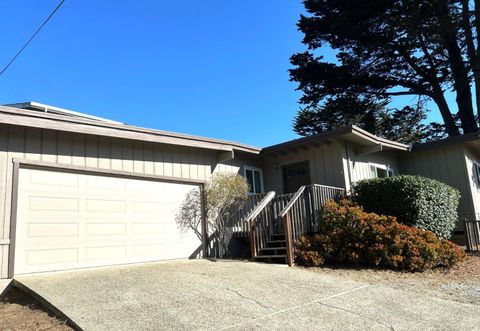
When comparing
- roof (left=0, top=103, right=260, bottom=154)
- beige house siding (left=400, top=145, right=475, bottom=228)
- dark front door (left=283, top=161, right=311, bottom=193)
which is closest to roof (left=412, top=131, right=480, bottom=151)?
beige house siding (left=400, top=145, right=475, bottom=228)

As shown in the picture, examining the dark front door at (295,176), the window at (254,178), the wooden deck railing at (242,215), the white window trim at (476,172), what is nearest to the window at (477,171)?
the white window trim at (476,172)

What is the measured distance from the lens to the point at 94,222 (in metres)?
8.53

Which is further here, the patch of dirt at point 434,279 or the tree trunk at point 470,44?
the tree trunk at point 470,44

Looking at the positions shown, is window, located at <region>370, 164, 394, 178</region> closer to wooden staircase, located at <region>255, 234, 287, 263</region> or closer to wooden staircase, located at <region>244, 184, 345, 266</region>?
wooden staircase, located at <region>244, 184, 345, 266</region>

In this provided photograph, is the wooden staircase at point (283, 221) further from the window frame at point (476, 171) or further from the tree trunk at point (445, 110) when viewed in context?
the tree trunk at point (445, 110)

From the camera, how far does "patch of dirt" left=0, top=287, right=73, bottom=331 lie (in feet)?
16.4

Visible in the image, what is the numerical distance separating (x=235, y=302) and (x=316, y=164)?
23.5 ft

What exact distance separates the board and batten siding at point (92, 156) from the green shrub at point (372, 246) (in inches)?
138

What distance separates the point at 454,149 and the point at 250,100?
1254cm

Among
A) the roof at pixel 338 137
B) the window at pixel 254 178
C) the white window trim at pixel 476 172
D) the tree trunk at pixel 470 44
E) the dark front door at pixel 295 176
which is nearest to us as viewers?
the roof at pixel 338 137

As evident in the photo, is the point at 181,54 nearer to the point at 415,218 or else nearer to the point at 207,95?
the point at 207,95

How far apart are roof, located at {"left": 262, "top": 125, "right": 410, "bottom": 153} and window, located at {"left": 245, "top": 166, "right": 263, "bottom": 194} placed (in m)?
0.75

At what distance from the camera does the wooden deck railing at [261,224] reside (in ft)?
32.1

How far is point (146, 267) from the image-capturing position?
8.50m
